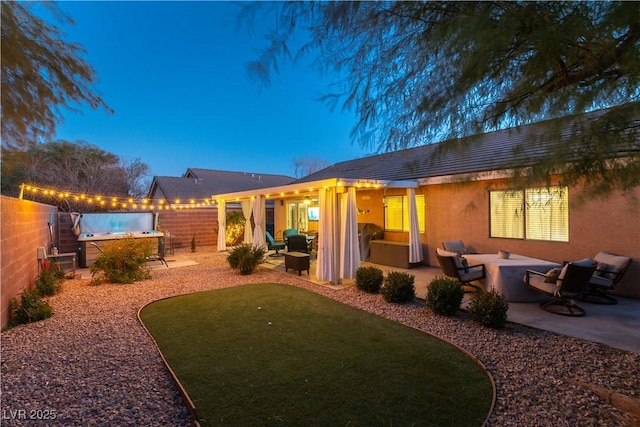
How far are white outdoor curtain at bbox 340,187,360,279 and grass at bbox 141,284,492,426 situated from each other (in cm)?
205

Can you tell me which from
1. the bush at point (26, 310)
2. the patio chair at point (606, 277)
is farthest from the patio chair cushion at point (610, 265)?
the bush at point (26, 310)

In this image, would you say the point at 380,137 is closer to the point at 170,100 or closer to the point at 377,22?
the point at 377,22

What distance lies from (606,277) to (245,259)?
803cm

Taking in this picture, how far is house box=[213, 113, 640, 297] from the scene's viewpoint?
2535mm

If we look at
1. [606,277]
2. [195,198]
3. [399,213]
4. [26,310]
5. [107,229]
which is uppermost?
[195,198]

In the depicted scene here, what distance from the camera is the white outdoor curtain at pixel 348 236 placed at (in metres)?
7.43

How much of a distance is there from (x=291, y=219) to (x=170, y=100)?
10.5 metres

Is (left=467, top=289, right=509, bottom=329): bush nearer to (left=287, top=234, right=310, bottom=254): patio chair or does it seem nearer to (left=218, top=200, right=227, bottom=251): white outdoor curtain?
(left=287, top=234, right=310, bottom=254): patio chair

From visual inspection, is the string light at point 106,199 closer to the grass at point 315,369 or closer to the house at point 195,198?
the house at point 195,198

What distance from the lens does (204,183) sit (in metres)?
22.9

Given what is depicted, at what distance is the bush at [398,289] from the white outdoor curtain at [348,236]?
1552 mm

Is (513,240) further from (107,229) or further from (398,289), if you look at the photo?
(107,229)

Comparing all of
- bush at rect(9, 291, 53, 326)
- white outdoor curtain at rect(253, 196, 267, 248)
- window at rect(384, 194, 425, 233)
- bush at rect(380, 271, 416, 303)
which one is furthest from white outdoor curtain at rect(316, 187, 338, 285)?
bush at rect(9, 291, 53, 326)

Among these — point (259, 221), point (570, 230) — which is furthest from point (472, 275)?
point (259, 221)
